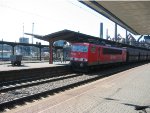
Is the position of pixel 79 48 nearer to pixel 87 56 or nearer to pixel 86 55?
pixel 86 55

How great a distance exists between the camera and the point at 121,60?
137 ft

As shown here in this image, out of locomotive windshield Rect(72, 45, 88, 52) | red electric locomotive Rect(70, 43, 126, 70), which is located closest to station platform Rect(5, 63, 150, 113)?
red electric locomotive Rect(70, 43, 126, 70)

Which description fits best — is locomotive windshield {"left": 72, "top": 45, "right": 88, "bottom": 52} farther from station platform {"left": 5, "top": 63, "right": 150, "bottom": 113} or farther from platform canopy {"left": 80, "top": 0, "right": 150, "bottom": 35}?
station platform {"left": 5, "top": 63, "right": 150, "bottom": 113}

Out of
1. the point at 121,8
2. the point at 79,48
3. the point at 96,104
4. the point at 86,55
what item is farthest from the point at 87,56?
the point at 96,104

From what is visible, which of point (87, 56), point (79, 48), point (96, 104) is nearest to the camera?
point (96, 104)

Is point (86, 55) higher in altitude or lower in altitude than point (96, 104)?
higher

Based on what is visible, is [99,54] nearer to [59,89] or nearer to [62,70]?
[62,70]

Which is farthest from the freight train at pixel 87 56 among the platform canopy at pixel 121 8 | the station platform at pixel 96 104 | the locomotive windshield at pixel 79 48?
the station platform at pixel 96 104

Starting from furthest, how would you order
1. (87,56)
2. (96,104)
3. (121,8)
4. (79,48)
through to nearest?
(121,8) < (79,48) < (87,56) < (96,104)

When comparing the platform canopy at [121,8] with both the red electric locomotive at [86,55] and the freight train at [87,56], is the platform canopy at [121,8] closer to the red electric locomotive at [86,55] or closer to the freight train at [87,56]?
the freight train at [87,56]

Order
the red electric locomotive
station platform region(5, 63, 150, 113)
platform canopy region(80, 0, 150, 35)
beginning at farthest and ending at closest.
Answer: platform canopy region(80, 0, 150, 35) < the red electric locomotive < station platform region(5, 63, 150, 113)

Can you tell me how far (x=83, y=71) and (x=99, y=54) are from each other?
2.93m

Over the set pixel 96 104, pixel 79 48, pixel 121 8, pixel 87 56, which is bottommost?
pixel 96 104

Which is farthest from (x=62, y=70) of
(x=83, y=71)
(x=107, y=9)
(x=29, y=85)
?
(x=107, y=9)
